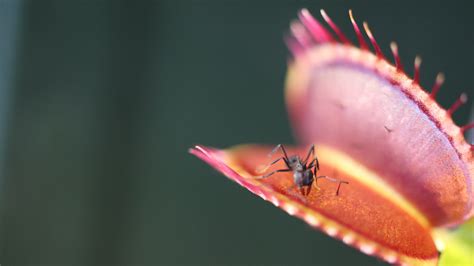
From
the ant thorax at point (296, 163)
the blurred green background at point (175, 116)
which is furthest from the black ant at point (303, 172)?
the blurred green background at point (175, 116)

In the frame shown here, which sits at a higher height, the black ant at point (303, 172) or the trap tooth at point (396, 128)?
the trap tooth at point (396, 128)

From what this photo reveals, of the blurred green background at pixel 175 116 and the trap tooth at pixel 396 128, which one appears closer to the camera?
the trap tooth at pixel 396 128

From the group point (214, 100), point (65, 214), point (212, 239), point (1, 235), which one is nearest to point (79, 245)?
point (65, 214)

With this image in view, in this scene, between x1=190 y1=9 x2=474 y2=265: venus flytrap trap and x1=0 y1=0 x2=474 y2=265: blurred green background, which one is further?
x1=0 y1=0 x2=474 y2=265: blurred green background

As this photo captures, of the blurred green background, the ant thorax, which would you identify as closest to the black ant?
the ant thorax

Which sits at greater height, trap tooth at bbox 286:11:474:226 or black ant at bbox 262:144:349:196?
trap tooth at bbox 286:11:474:226

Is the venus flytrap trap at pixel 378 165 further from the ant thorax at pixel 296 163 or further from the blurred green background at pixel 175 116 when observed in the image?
the blurred green background at pixel 175 116

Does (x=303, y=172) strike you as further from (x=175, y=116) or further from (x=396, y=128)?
(x=175, y=116)

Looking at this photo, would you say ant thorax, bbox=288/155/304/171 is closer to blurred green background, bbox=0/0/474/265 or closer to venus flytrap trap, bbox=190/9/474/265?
venus flytrap trap, bbox=190/9/474/265
